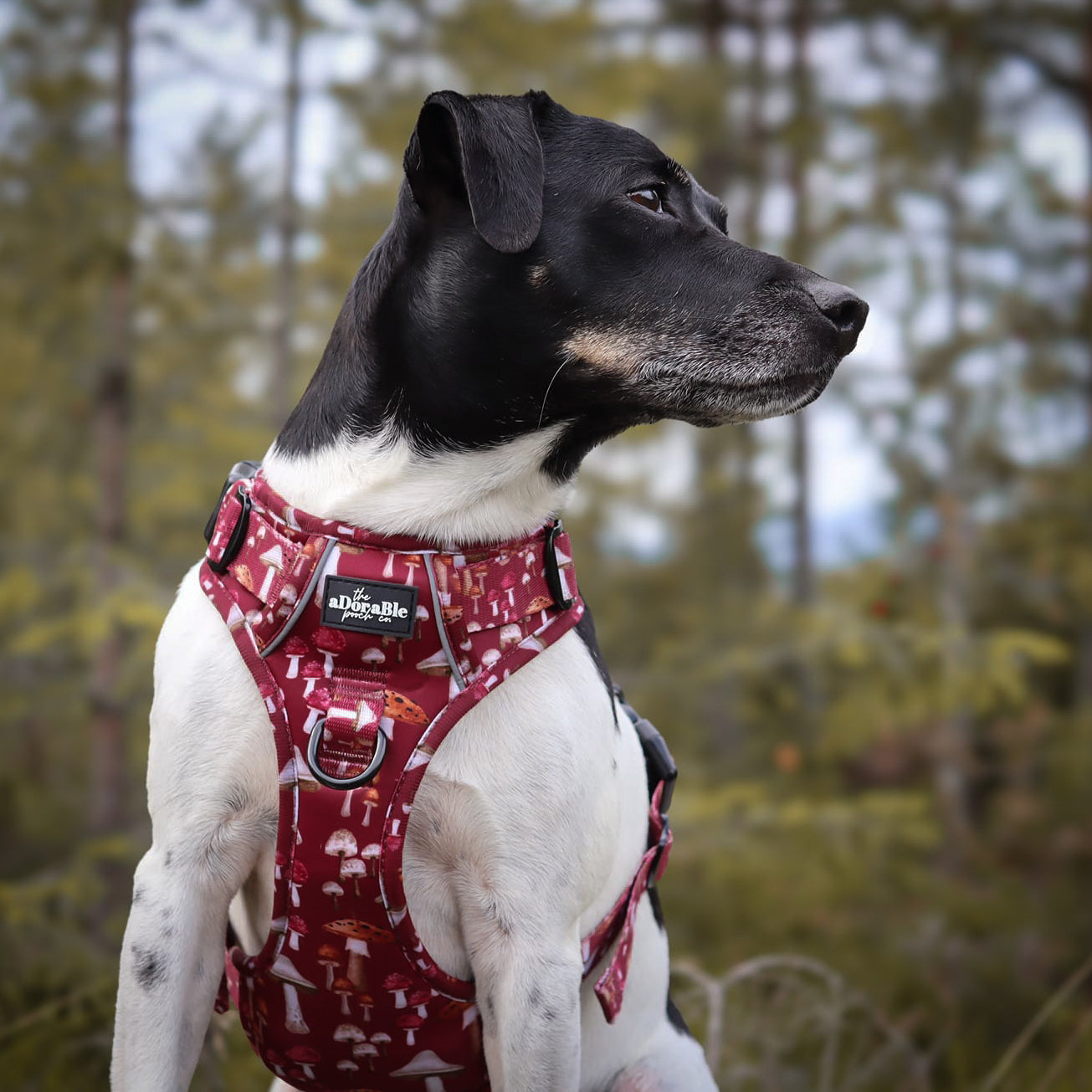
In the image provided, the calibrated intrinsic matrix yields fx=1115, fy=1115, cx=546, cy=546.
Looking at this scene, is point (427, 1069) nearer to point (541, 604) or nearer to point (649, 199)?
point (541, 604)

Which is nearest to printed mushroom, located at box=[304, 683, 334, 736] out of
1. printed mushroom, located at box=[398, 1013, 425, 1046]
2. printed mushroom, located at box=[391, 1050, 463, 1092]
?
printed mushroom, located at box=[398, 1013, 425, 1046]

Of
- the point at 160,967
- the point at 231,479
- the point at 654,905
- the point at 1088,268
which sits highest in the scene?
the point at 1088,268

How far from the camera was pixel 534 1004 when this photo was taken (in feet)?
6.68

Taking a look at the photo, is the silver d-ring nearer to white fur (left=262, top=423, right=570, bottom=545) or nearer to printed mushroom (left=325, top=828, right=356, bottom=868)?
printed mushroom (left=325, top=828, right=356, bottom=868)

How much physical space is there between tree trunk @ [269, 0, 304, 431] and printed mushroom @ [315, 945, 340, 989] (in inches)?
170

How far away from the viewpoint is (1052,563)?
9375 millimetres

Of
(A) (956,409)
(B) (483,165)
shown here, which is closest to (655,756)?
(B) (483,165)

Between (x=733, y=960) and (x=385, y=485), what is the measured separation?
19.0ft

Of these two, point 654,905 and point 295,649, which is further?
point 654,905

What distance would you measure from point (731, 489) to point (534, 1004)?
8.39 metres

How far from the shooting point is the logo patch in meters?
2.03

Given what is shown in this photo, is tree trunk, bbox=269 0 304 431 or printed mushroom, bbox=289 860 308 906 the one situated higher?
tree trunk, bbox=269 0 304 431

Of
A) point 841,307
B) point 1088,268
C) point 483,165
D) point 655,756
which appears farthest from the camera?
point 1088,268

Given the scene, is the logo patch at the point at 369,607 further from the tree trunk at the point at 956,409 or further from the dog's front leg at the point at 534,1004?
the tree trunk at the point at 956,409
